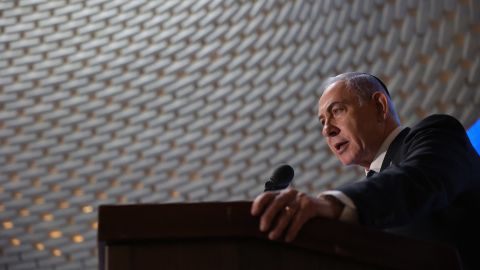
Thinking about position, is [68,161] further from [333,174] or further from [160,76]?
[333,174]

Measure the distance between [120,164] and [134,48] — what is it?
0.80 meters

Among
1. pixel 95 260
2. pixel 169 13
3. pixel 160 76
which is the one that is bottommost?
pixel 95 260

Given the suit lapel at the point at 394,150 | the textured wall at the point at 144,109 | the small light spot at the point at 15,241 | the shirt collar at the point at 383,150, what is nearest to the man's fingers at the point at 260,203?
Result: the suit lapel at the point at 394,150

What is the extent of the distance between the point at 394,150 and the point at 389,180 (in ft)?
1.48

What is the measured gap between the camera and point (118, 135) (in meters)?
5.59

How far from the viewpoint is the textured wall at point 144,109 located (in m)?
5.20

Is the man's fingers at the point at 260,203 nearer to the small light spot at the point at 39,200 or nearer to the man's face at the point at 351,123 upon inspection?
the man's face at the point at 351,123

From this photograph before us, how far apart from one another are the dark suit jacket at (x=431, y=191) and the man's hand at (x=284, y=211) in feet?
0.33

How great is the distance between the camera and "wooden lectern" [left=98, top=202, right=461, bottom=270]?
958mm

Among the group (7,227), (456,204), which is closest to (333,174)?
(7,227)

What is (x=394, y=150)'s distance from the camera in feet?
5.09

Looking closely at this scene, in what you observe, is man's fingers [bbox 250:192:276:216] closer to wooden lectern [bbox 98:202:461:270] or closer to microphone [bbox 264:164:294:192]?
wooden lectern [bbox 98:202:461:270]

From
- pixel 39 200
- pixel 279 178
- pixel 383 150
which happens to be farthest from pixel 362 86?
pixel 39 200

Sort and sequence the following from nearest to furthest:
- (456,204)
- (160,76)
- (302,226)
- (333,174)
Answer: (302,226), (456,204), (333,174), (160,76)
